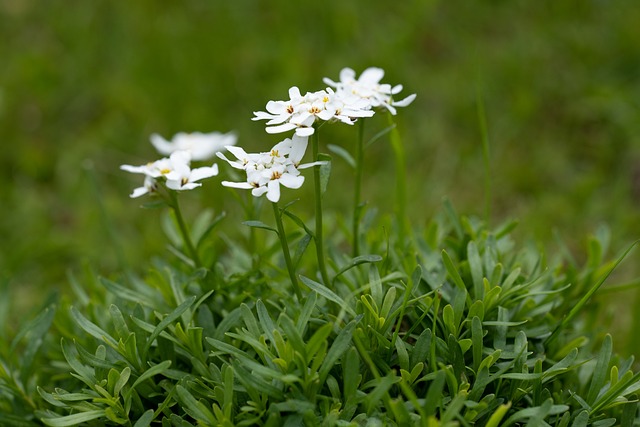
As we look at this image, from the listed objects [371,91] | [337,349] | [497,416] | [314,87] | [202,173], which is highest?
[371,91]

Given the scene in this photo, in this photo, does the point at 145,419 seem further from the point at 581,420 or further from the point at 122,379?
the point at 581,420

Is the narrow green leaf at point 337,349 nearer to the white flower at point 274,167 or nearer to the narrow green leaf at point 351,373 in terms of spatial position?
the narrow green leaf at point 351,373

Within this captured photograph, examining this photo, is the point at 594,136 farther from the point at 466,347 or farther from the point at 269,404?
the point at 269,404

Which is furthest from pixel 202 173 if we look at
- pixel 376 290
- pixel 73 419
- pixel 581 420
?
pixel 581 420

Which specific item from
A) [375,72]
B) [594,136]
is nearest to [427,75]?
[594,136]

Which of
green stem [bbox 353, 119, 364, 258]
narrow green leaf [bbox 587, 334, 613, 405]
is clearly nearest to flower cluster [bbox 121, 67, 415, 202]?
green stem [bbox 353, 119, 364, 258]

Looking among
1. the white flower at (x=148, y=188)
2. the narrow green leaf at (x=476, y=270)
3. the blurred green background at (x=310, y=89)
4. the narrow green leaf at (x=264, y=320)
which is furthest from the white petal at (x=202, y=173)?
the blurred green background at (x=310, y=89)
